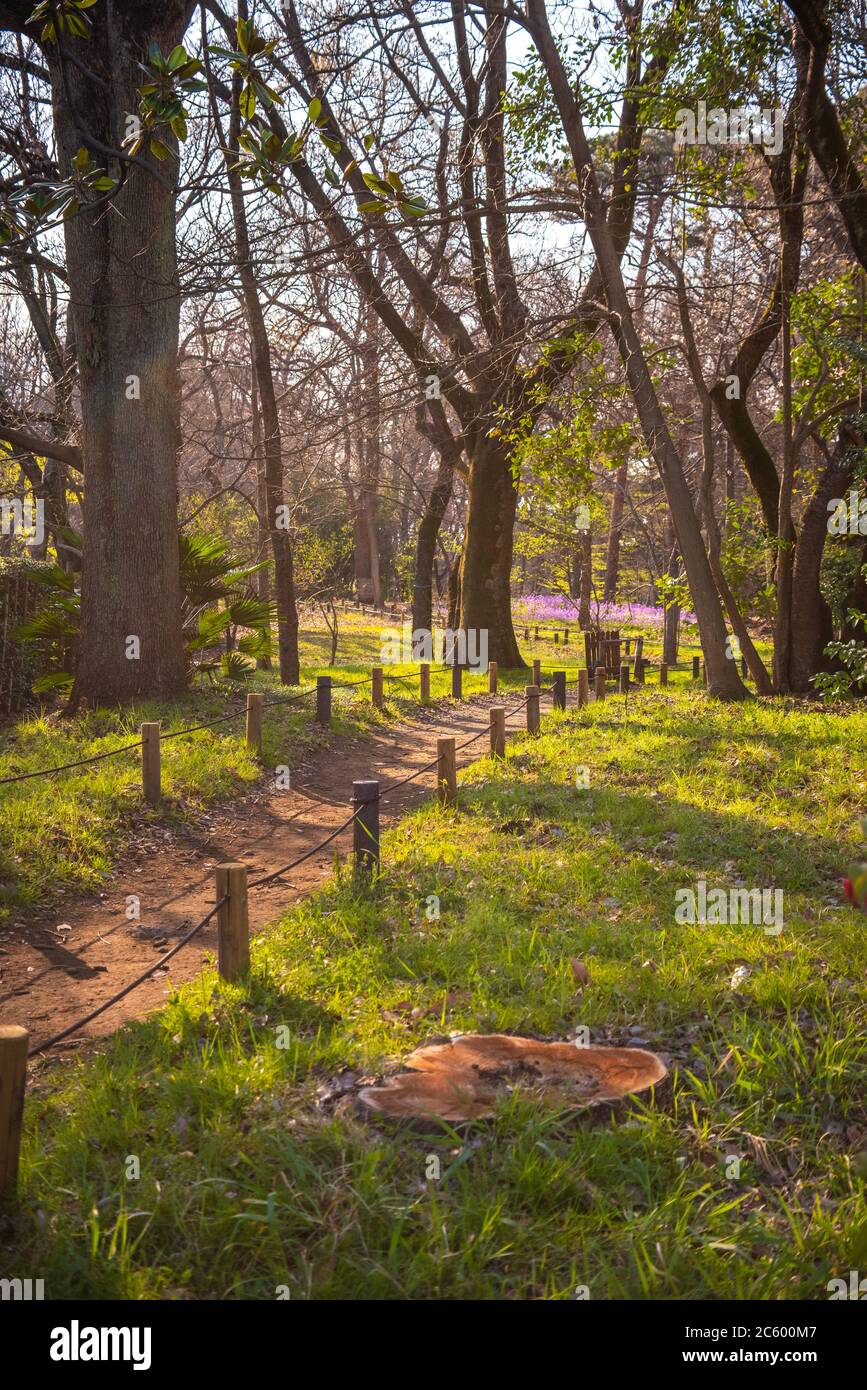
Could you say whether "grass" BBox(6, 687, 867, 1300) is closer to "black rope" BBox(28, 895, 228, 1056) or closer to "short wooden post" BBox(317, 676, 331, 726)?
"black rope" BBox(28, 895, 228, 1056)

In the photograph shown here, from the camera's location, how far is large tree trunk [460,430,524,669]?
2023cm

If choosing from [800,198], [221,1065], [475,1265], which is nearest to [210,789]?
[221,1065]

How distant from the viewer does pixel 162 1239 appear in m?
3.29

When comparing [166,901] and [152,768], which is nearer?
[166,901]

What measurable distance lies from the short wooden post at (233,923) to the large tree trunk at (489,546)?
15.8 m

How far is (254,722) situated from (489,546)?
10604 millimetres

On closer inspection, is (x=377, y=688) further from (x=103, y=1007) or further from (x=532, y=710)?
(x=103, y=1007)

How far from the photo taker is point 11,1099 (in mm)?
3424

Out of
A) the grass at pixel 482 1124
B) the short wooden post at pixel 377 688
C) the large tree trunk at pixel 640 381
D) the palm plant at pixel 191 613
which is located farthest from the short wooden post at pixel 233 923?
the large tree trunk at pixel 640 381

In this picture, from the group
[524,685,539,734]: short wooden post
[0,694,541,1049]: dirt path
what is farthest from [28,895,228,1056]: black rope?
[524,685,539,734]: short wooden post

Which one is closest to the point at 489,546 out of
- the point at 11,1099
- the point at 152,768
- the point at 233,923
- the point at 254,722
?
the point at 254,722

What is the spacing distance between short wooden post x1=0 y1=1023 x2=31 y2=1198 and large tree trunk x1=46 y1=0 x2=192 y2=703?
925 centimetres

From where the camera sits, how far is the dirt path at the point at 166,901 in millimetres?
5531

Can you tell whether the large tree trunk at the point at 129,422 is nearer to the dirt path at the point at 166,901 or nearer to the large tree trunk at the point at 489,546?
the dirt path at the point at 166,901
